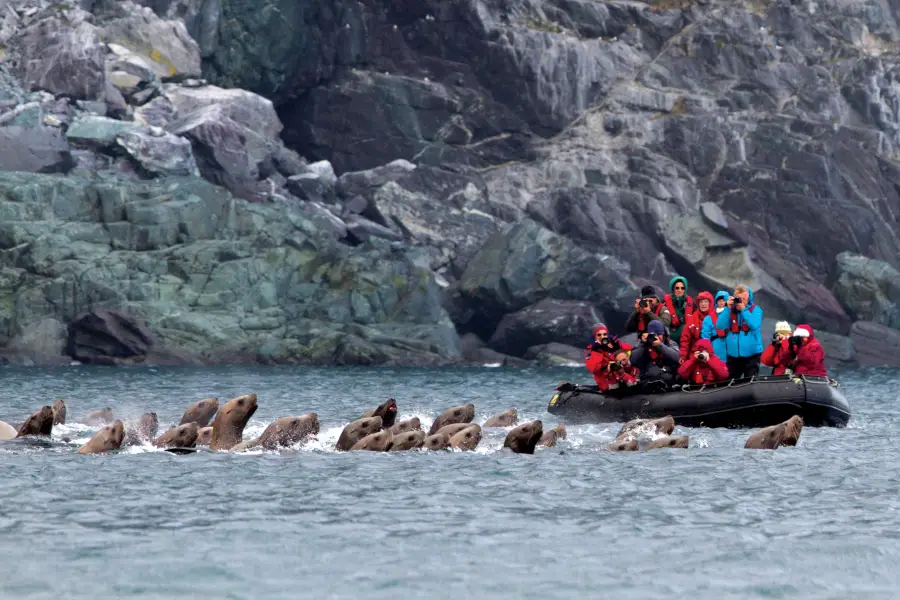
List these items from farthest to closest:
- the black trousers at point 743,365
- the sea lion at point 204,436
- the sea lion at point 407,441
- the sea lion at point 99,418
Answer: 1. the black trousers at point 743,365
2. the sea lion at point 99,418
3. the sea lion at point 204,436
4. the sea lion at point 407,441

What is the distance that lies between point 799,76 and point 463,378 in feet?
181

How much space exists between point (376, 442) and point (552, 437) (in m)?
4.05

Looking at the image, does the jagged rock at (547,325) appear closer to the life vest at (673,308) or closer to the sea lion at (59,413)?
the life vest at (673,308)

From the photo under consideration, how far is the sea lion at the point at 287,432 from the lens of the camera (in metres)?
27.7

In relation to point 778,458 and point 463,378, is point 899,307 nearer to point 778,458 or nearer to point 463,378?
point 463,378

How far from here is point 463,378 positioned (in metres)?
69.9

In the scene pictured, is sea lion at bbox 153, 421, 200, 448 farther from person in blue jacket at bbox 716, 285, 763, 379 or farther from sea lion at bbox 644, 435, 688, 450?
person in blue jacket at bbox 716, 285, 763, 379

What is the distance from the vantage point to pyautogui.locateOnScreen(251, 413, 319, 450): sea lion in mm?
27703

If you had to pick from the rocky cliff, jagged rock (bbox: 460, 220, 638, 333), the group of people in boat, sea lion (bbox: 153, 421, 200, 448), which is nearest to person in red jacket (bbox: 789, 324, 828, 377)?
the group of people in boat

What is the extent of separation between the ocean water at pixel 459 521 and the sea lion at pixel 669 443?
36 centimetres

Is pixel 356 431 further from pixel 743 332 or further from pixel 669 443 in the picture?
pixel 743 332

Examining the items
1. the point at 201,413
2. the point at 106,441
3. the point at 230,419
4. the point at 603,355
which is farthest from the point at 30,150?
the point at 106,441

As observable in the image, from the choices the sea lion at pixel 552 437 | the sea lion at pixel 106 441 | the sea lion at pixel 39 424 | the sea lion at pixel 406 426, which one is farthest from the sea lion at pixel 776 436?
the sea lion at pixel 39 424

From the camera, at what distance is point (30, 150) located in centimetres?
8981
